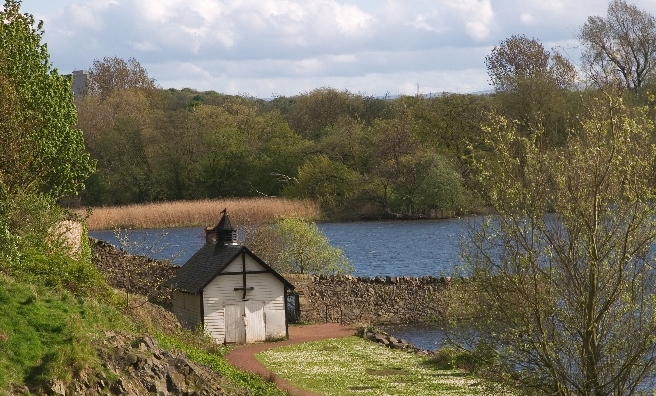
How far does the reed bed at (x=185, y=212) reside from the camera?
75.0 m

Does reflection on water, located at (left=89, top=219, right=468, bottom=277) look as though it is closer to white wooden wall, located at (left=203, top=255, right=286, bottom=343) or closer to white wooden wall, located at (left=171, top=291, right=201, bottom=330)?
white wooden wall, located at (left=171, top=291, right=201, bottom=330)

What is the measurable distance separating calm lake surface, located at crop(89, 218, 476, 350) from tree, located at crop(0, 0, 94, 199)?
14.1 metres

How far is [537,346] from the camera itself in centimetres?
1838

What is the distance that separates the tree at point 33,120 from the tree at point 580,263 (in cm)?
1445

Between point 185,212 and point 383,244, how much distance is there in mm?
17879

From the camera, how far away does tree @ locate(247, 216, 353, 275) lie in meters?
45.7

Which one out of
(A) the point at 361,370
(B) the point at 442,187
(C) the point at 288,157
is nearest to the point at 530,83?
(B) the point at 442,187

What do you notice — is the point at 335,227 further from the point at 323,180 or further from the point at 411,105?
the point at 411,105

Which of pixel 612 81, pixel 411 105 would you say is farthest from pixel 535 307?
pixel 411 105

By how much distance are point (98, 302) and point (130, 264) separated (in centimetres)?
1727

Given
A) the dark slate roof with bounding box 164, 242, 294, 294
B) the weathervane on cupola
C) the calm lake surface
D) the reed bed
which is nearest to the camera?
the dark slate roof with bounding box 164, 242, 294, 294

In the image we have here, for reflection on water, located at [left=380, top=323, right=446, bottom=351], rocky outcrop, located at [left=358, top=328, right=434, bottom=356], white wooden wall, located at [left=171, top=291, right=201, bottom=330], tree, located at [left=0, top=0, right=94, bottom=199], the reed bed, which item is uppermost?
tree, located at [left=0, top=0, right=94, bottom=199]

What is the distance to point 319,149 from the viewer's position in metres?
88.1

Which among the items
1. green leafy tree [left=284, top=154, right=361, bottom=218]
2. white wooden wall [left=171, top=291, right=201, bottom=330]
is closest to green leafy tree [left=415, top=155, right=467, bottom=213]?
green leafy tree [left=284, top=154, right=361, bottom=218]
